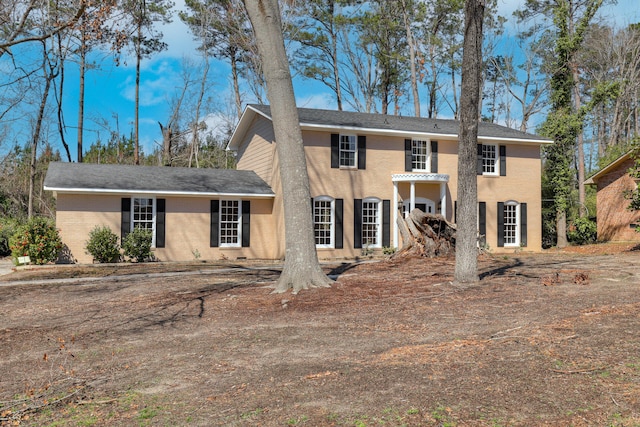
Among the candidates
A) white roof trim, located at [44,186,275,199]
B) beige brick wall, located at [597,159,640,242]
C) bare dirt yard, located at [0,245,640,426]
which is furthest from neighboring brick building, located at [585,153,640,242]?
white roof trim, located at [44,186,275,199]

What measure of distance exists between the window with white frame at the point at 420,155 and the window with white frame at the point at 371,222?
8.26ft

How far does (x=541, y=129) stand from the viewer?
25.8 meters

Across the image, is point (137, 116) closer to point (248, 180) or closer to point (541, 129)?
point (248, 180)

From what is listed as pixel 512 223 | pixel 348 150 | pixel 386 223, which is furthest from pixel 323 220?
pixel 512 223

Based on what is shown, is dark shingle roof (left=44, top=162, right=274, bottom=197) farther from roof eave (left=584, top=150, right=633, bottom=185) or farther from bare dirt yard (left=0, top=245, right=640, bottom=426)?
roof eave (left=584, top=150, right=633, bottom=185)

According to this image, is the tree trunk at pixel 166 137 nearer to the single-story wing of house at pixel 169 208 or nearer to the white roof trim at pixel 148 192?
the single-story wing of house at pixel 169 208

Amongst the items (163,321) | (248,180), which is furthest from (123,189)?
(163,321)

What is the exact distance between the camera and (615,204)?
82.7 feet

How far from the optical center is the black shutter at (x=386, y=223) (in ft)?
69.2

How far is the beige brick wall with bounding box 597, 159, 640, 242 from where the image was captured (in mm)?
24359

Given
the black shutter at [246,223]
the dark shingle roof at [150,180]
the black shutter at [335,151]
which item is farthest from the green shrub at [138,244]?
the black shutter at [335,151]

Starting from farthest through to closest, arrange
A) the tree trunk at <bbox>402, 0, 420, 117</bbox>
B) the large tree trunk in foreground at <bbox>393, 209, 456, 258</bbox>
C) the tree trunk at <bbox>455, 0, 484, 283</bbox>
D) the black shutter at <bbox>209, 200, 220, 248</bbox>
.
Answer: the tree trunk at <bbox>402, 0, 420, 117</bbox> → the black shutter at <bbox>209, 200, 220, 248</bbox> → the large tree trunk in foreground at <bbox>393, 209, 456, 258</bbox> → the tree trunk at <bbox>455, 0, 484, 283</bbox>

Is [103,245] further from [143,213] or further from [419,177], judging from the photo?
[419,177]

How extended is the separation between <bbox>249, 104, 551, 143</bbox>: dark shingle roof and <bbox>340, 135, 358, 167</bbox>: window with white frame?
62 cm
